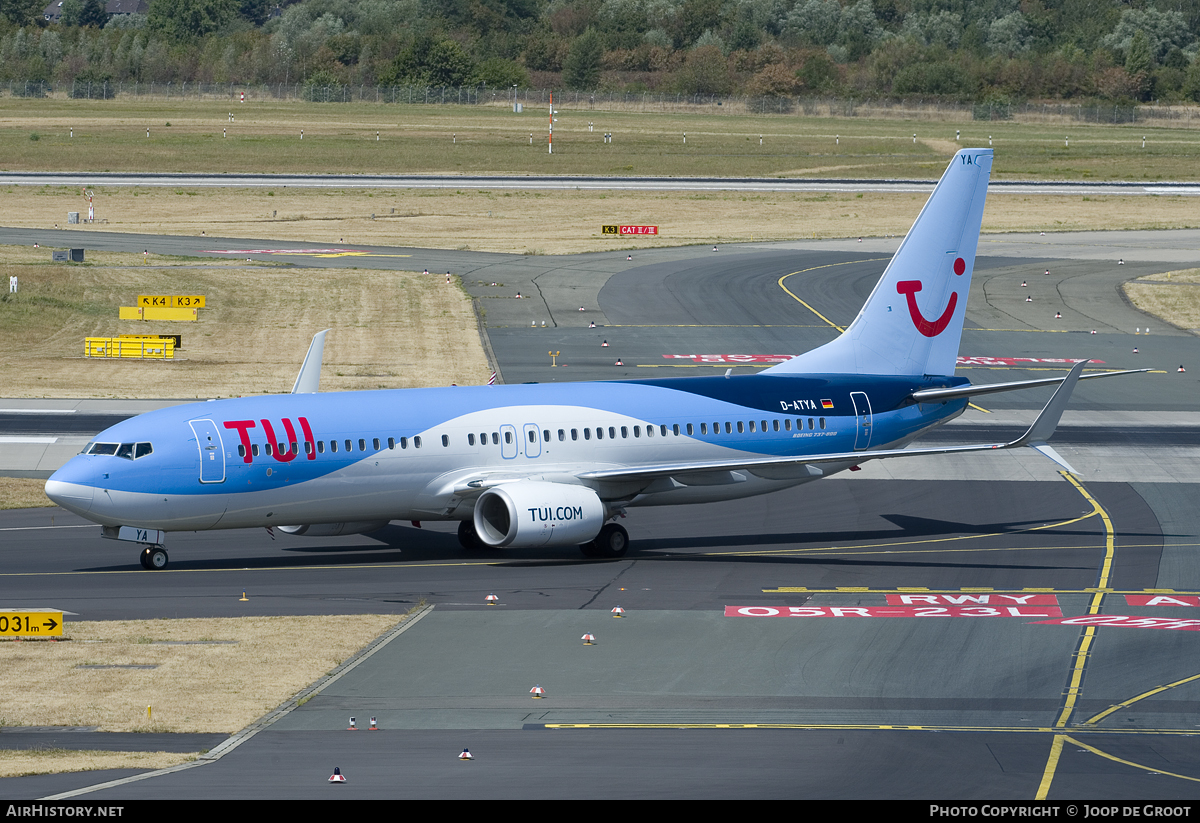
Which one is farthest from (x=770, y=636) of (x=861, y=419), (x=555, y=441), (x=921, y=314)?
(x=921, y=314)

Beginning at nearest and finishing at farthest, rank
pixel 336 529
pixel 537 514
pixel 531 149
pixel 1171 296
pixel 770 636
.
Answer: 1. pixel 770 636
2. pixel 537 514
3. pixel 336 529
4. pixel 1171 296
5. pixel 531 149

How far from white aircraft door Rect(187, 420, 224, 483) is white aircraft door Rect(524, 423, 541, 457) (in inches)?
312

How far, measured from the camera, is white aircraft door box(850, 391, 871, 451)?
43.3 meters

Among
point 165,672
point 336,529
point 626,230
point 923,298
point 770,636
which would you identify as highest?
point 923,298

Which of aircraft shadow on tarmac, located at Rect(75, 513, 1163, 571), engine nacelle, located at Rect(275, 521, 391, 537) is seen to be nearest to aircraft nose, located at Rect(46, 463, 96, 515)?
aircraft shadow on tarmac, located at Rect(75, 513, 1163, 571)

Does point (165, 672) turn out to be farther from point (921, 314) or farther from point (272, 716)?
point (921, 314)

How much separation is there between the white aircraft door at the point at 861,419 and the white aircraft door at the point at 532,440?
9544 millimetres

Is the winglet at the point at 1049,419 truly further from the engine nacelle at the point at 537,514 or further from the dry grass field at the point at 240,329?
the dry grass field at the point at 240,329

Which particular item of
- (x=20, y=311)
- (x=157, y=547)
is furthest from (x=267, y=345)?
(x=157, y=547)

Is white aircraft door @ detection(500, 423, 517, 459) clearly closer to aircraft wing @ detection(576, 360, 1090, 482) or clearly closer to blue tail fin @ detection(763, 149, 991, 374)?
aircraft wing @ detection(576, 360, 1090, 482)

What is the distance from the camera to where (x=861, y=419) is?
4334 cm

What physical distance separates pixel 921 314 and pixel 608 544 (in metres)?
12.4

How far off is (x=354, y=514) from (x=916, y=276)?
18400 mm

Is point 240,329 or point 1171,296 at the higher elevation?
point 1171,296
